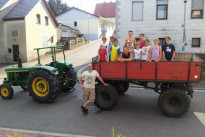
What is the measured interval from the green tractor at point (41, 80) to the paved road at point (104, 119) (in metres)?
0.36

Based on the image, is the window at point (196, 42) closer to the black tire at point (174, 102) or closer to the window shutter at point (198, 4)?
the window shutter at point (198, 4)

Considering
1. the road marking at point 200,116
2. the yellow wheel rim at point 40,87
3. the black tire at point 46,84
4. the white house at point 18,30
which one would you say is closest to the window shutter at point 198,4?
the road marking at point 200,116

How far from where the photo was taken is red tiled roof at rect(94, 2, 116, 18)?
181ft

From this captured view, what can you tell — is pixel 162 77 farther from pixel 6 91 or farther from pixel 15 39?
pixel 15 39

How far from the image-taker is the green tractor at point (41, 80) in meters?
6.94

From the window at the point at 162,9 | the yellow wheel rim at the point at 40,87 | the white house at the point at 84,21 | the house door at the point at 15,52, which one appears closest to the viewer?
the yellow wheel rim at the point at 40,87

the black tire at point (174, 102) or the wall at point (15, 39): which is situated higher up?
the wall at point (15, 39)

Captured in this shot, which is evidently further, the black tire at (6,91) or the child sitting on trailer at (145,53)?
the black tire at (6,91)

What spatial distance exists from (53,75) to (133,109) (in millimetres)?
3150

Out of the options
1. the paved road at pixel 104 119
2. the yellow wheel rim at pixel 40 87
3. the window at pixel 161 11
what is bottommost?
the paved road at pixel 104 119

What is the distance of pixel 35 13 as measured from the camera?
21.1m

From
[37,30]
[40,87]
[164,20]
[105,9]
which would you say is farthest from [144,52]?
[105,9]

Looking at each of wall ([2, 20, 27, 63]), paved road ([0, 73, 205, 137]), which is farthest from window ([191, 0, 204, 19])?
wall ([2, 20, 27, 63])

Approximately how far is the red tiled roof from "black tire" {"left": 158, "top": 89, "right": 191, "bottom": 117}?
51.2 metres
